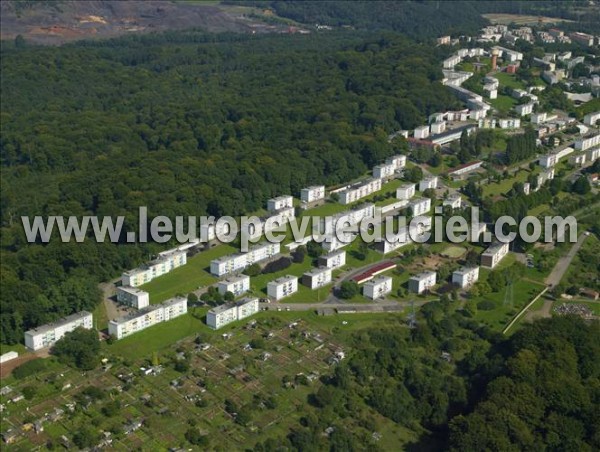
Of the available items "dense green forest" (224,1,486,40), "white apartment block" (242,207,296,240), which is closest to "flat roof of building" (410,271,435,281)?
"white apartment block" (242,207,296,240)

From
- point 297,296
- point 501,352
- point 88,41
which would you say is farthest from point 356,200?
point 88,41

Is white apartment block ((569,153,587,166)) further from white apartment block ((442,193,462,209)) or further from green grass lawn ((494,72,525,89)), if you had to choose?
green grass lawn ((494,72,525,89))

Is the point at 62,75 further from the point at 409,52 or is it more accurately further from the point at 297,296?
the point at 297,296

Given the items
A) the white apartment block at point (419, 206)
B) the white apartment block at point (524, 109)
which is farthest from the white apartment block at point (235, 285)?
the white apartment block at point (524, 109)

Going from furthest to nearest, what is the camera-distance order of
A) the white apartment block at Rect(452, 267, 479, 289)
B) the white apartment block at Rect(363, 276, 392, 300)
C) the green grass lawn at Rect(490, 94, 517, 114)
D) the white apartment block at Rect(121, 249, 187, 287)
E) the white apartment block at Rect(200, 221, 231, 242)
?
the green grass lawn at Rect(490, 94, 517, 114)
the white apartment block at Rect(200, 221, 231, 242)
the white apartment block at Rect(452, 267, 479, 289)
the white apartment block at Rect(121, 249, 187, 287)
the white apartment block at Rect(363, 276, 392, 300)

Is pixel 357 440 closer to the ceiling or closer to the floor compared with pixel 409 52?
closer to the floor

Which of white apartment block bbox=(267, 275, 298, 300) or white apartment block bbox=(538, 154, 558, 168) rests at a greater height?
white apartment block bbox=(538, 154, 558, 168)

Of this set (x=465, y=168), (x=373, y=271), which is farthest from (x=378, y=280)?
(x=465, y=168)
